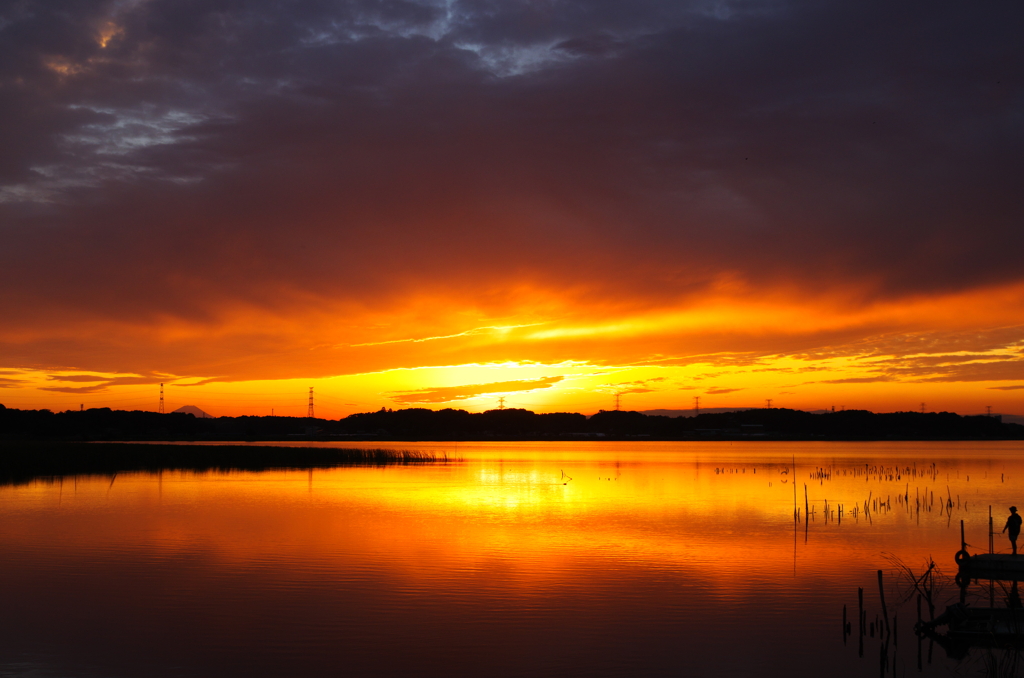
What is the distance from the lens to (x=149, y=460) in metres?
68.4

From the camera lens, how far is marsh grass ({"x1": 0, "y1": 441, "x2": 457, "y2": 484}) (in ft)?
188

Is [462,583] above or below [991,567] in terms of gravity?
below

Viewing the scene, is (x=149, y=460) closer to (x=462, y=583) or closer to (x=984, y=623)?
(x=462, y=583)

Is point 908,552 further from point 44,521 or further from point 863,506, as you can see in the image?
point 44,521

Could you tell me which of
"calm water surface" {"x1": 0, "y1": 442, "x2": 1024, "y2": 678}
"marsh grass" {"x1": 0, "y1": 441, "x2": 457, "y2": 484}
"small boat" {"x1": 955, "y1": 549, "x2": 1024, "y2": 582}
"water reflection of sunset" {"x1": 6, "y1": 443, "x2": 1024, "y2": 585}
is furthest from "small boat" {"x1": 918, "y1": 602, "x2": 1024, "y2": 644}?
"marsh grass" {"x1": 0, "y1": 441, "x2": 457, "y2": 484}

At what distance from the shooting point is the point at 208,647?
15828 millimetres

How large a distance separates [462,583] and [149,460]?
55.5 m

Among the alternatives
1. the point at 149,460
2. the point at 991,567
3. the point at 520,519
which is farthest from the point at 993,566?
the point at 149,460

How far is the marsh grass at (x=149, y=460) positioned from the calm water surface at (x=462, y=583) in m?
14.1

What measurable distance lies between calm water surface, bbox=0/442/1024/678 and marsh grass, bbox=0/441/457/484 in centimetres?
1410

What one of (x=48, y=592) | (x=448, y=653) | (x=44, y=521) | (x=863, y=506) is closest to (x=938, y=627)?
(x=448, y=653)

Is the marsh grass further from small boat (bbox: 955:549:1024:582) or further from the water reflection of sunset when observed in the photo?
small boat (bbox: 955:549:1024:582)

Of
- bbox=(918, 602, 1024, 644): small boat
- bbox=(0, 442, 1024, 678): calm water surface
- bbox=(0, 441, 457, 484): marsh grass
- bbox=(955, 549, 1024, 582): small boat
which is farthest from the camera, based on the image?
bbox=(0, 441, 457, 484): marsh grass

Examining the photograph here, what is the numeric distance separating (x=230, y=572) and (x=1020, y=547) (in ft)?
85.1
